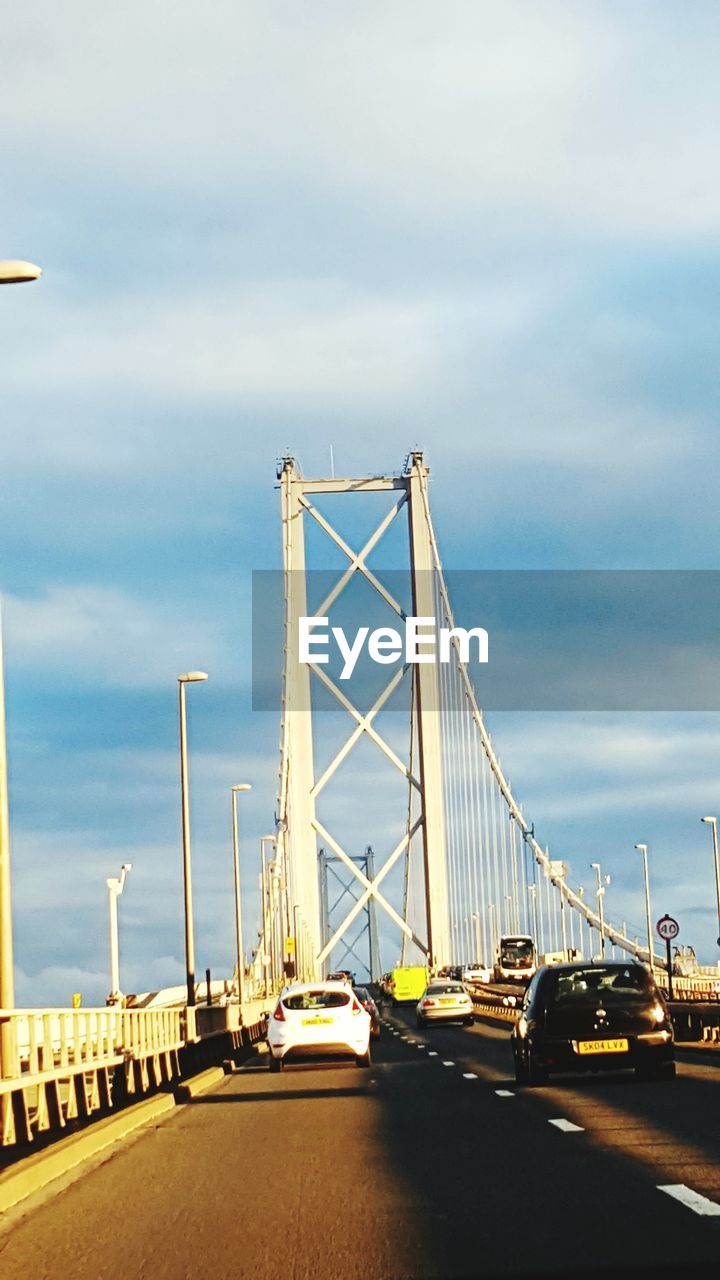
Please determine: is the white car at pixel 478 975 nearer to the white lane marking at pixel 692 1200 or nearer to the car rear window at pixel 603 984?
the car rear window at pixel 603 984

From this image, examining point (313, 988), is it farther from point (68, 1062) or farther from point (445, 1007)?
point (445, 1007)

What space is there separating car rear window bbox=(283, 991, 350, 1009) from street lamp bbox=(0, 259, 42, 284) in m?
15.2

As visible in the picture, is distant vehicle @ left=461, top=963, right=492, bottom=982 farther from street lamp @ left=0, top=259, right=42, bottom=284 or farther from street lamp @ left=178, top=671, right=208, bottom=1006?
street lamp @ left=0, top=259, right=42, bottom=284

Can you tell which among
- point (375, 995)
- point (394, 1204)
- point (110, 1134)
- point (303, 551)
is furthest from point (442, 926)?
point (394, 1204)

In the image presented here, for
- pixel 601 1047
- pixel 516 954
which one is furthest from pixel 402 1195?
pixel 516 954

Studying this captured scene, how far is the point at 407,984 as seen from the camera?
101000 millimetres

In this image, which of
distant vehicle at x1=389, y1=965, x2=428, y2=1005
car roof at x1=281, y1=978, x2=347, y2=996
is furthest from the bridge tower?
car roof at x1=281, y1=978, x2=347, y2=996

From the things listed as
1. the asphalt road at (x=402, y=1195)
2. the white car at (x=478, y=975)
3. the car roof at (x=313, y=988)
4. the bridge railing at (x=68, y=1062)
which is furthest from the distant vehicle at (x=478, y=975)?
the asphalt road at (x=402, y=1195)

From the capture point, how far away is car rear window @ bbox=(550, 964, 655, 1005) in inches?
899

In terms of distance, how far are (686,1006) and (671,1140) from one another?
1071 inches

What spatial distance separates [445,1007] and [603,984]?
35.1 metres

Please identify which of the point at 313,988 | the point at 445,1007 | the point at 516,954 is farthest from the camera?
the point at 516,954

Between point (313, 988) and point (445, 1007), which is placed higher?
point (313, 988)

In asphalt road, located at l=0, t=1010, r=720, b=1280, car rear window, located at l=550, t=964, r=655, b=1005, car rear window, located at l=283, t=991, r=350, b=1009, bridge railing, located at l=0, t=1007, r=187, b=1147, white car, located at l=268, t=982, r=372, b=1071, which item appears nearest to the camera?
asphalt road, located at l=0, t=1010, r=720, b=1280
